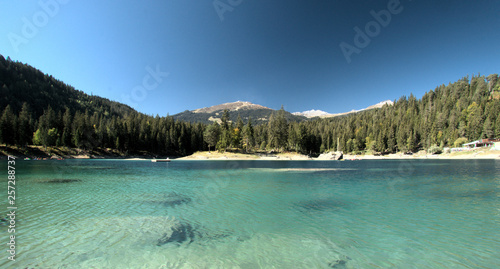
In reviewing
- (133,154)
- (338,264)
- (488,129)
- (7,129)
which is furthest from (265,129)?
(338,264)

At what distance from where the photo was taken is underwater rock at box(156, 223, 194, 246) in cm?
891

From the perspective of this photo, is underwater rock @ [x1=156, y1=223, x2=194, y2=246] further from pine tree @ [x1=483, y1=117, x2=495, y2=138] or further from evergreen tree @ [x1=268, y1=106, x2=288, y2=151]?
pine tree @ [x1=483, y1=117, x2=495, y2=138]

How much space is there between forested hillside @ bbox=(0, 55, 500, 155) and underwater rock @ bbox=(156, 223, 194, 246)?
Answer: 83.9m

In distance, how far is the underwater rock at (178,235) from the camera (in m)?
8.91

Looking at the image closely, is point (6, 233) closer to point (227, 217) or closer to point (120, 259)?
point (120, 259)

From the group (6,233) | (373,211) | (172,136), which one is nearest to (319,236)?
(373,211)

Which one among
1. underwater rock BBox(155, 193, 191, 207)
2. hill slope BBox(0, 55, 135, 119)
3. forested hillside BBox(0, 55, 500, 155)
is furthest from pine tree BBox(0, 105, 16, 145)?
underwater rock BBox(155, 193, 191, 207)

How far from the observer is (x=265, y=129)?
13275cm

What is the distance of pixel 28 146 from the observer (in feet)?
271

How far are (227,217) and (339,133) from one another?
450 feet

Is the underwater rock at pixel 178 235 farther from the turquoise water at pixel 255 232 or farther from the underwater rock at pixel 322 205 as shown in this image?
the underwater rock at pixel 322 205

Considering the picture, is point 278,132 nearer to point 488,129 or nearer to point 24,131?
point 488,129

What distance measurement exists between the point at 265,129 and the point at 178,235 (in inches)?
4885

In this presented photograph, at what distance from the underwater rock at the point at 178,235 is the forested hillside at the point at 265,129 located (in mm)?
83926
